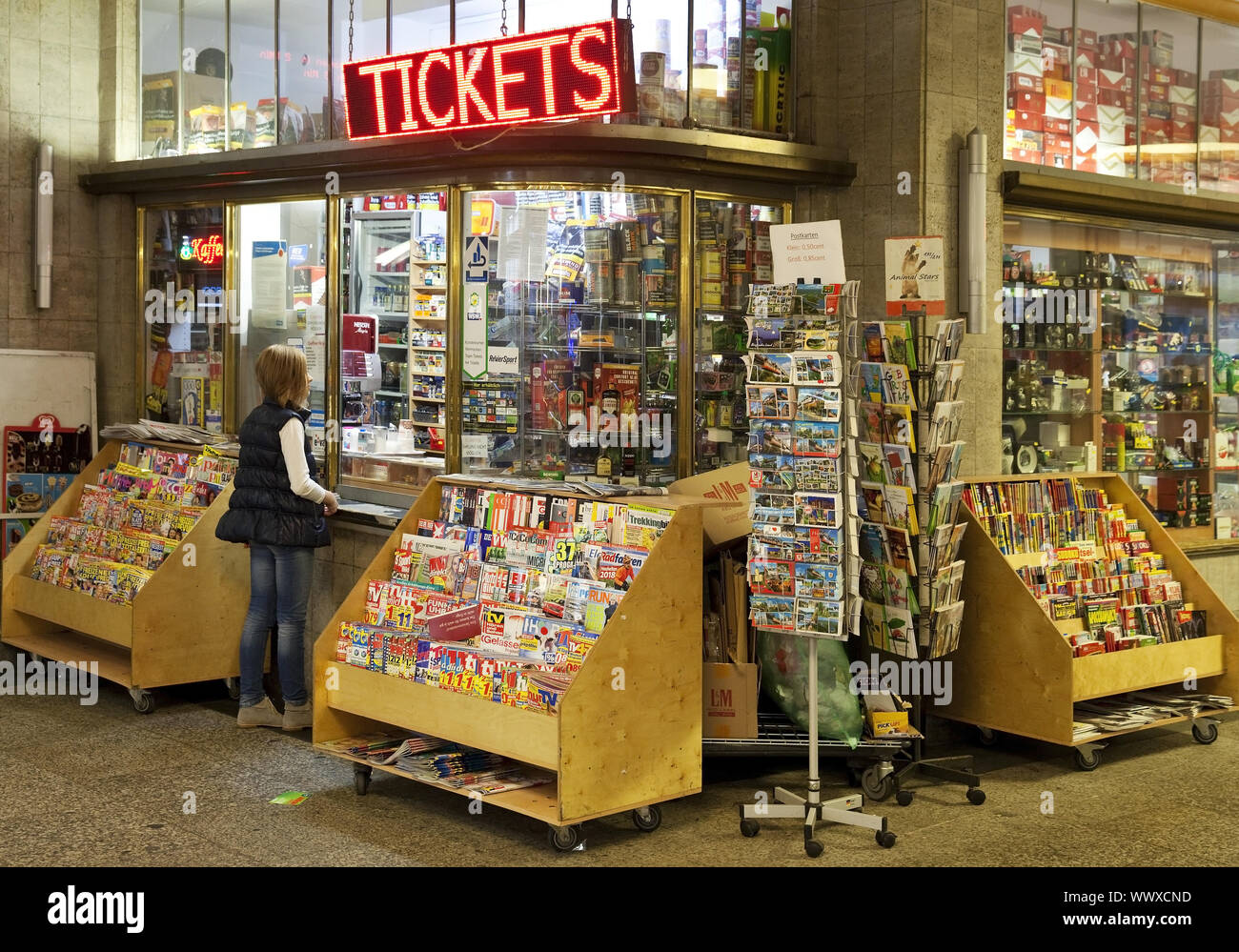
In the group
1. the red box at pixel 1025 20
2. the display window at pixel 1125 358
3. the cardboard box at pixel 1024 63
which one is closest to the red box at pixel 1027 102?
the cardboard box at pixel 1024 63

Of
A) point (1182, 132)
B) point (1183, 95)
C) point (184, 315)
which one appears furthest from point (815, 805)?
point (1183, 95)

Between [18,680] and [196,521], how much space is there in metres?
1.67

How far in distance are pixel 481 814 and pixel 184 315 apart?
4.55m

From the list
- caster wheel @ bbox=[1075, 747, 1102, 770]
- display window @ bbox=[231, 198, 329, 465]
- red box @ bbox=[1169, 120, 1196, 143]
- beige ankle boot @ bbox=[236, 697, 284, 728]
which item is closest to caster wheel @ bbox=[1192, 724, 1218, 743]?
caster wheel @ bbox=[1075, 747, 1102, 770]

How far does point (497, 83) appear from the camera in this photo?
6566 millimetres

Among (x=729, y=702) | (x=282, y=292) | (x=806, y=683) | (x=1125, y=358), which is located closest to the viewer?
(x=729, y=702)

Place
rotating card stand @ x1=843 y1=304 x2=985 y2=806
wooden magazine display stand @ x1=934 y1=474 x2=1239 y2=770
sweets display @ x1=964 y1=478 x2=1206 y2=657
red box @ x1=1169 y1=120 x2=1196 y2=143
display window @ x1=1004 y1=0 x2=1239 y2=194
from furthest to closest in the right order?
red box @ x1=1169 y1=120 x2=1196 y2=143, display window @ x1=1004 y1=0 x2=1239 y2=194, sweets display @ x1=964 y1=478 x2=1206 y2=657, wooden magazine display stand @ x1=934 y1=474 x2=1239 y2=770, rotating card stand @ x1=843 y1=304 x2=985 y2=806

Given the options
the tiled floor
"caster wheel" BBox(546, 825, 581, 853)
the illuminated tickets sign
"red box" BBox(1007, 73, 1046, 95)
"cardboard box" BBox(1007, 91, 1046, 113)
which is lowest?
the tiled floor

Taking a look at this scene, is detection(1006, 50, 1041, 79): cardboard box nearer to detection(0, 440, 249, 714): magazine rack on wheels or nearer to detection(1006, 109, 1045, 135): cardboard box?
detection(1006, 109, 1045, 135): cardboard box

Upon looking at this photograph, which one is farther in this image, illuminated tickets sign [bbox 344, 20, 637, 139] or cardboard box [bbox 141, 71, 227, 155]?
cardboard box [bbox 141, 71, 227, 155]

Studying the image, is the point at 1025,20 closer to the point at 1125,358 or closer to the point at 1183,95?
the point at 1183,95

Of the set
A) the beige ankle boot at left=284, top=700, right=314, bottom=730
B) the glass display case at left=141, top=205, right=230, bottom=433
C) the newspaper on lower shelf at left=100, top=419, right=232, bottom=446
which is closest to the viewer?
the beige ankle boot at left=284, top=700, right=314, bottom=730

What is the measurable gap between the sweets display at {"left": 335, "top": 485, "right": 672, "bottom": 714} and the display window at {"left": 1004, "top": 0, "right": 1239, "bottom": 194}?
12.0ft

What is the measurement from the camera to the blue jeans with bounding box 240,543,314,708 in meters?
6.75
